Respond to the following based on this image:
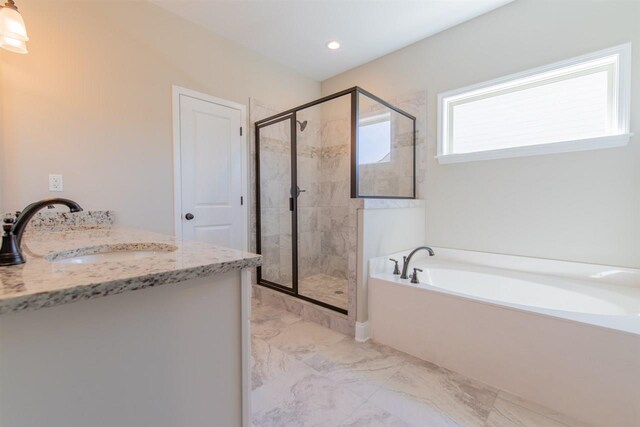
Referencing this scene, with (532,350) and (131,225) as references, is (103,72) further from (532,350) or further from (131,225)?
(532,350)

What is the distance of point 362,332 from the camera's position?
2092 millimetres

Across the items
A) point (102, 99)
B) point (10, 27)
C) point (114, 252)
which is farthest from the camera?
point (102, 99)

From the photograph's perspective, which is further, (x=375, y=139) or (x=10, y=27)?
(x=375, y=139)

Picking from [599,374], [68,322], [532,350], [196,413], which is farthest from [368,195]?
[68,322]

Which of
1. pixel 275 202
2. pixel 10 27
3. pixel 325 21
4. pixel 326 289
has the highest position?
pixel 325 21

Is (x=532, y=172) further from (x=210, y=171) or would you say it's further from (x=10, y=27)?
(x=10, y=27)

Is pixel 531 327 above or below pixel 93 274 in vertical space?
below

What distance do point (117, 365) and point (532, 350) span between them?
180 centimetres

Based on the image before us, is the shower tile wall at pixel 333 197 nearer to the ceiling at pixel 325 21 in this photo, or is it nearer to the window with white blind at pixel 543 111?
the ceiling at pixel 325 21

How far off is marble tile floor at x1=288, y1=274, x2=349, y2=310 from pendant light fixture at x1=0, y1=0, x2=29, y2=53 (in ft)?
8.01

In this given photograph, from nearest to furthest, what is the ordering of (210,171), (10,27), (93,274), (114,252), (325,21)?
(93,274)
(114,252)
(10,27)
(325,21)
(210,171)

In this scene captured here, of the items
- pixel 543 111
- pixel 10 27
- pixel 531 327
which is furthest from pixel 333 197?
pixel 10 27

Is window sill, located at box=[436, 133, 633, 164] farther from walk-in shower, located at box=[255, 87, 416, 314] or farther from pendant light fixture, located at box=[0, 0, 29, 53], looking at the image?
pendant light fixture, located at box=[0, 0, 29, 53]

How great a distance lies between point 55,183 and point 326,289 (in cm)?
227
